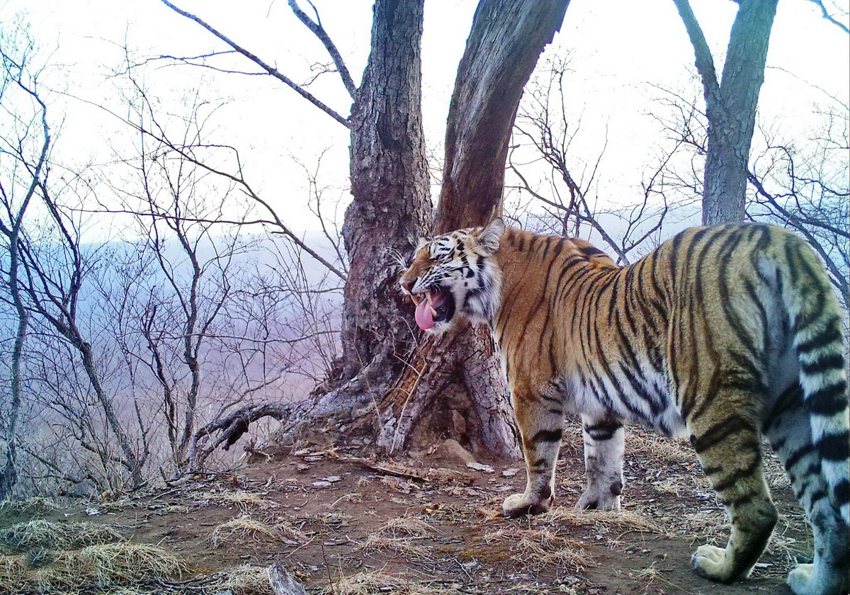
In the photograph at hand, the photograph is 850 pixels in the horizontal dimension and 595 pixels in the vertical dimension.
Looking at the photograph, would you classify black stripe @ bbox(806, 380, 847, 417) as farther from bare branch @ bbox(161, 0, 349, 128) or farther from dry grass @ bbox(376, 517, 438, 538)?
bare branch @ bbox(161, 0, 349, 128)

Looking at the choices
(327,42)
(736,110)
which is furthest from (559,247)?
(327,42)

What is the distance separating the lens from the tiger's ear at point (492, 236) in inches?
182

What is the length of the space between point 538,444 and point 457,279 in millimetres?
1322

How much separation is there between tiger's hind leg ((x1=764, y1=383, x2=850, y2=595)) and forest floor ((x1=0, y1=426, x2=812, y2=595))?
0.52ft

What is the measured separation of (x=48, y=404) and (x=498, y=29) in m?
7.17

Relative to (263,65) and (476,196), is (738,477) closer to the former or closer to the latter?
(476,196)

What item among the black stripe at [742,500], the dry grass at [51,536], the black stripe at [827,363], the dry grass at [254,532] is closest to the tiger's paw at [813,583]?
the black stripe at [742,500]

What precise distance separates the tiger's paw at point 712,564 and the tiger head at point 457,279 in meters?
2.07

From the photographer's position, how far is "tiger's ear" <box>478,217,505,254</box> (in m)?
4.62

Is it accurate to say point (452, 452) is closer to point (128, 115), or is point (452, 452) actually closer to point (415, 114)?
point (415, 114)

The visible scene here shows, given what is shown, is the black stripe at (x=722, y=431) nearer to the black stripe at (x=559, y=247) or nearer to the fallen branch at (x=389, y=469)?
the black stripe at (x=559, y=247)

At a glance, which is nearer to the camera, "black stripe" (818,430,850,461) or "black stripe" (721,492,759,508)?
"black stripe" (818,430,850,461)

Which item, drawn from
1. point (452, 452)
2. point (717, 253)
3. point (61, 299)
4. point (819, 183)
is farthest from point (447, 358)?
point (819, 183)

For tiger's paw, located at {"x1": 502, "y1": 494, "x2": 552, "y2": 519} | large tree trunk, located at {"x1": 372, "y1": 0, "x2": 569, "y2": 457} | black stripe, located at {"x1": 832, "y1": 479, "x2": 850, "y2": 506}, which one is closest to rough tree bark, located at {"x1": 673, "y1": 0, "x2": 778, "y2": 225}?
large tree trunk, located at {"x1": 372, "y1": 0, "x2": 569, "y2": 457}
